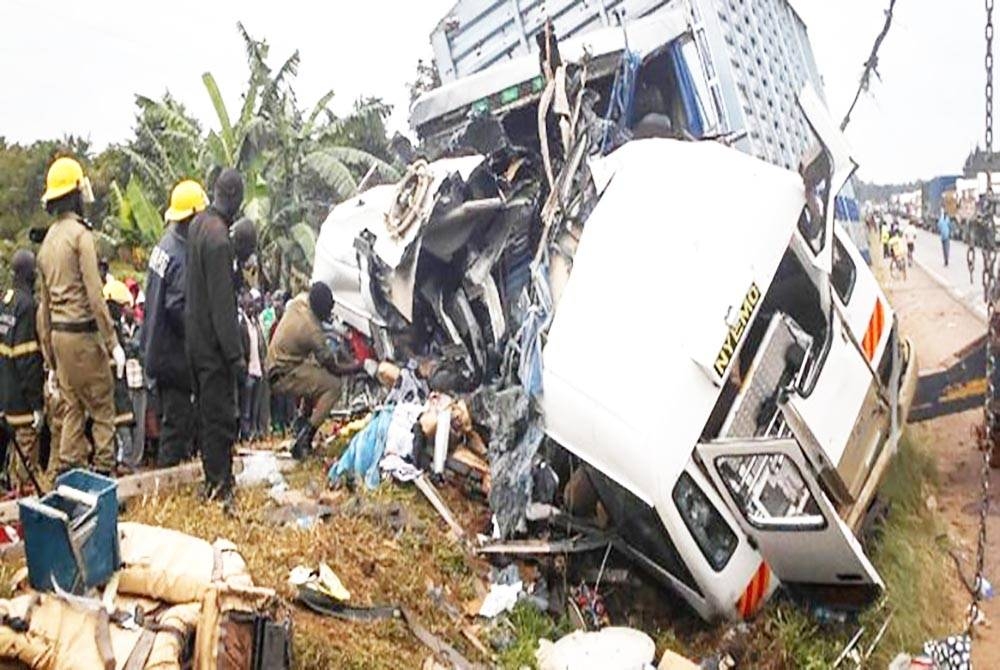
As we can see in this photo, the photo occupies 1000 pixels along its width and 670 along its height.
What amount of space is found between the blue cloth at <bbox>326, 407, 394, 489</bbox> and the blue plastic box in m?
2.56

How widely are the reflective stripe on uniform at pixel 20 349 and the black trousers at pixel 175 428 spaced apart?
3.34ft

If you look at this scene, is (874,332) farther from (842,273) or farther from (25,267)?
(25,267)

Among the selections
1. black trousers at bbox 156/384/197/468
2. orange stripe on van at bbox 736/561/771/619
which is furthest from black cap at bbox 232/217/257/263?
orange stripe on van at bbox 736/561/771/619

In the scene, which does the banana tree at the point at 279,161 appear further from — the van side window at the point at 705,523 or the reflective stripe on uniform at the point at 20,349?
the van side window at the point at 705,523

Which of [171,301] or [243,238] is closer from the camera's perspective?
[171,301]

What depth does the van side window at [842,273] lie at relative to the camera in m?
5.31

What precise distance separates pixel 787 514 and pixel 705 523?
444 millimetres

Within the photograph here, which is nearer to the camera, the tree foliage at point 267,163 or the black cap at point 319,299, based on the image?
the black cap at point 319,299

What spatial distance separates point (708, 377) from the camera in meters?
4.50

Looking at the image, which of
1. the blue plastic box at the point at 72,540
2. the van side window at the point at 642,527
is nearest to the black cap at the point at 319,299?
the van side window at the point at 642,527

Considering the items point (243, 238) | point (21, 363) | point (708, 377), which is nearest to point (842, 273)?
point (708, 377)

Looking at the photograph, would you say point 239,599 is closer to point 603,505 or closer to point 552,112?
point 603,505

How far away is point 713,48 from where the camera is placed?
7.69 metres

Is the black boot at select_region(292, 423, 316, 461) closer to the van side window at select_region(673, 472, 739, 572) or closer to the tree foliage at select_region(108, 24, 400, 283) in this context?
the van side window at select_region(673, 472, 739, 572)
